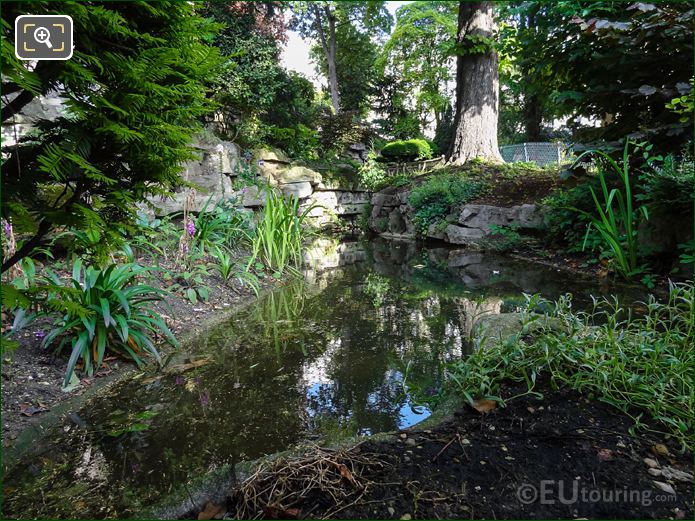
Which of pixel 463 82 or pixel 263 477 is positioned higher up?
pixel 463 82

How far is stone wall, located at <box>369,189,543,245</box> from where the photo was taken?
5673 mm

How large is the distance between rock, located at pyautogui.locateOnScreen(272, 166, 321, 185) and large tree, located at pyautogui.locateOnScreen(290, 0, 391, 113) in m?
7.92

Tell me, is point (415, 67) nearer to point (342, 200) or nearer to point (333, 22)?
point (333, 22)

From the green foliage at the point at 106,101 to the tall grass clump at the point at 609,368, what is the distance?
56.3 inches

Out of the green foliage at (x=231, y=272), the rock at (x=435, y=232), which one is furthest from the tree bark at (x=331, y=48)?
the green foliage at (x=231, y=272)

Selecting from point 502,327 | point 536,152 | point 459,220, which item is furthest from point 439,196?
point 536,152

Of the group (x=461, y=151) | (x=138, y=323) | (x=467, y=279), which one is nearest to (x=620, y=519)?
(x=138, y=323)

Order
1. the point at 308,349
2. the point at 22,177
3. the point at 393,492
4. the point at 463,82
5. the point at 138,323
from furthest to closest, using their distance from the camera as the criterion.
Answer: the point at 463,82 → the point at 308,349 → the point at 138,323 → the point at 22,177 → the point at 393,492

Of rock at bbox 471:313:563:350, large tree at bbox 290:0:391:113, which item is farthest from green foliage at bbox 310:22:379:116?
rock at bbox 471:313:563:350

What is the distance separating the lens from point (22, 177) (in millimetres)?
1122

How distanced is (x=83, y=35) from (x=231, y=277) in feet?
9.11

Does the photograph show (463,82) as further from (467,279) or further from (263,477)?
(263,477)

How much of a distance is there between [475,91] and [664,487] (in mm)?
8224

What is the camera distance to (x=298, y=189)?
8.90m
